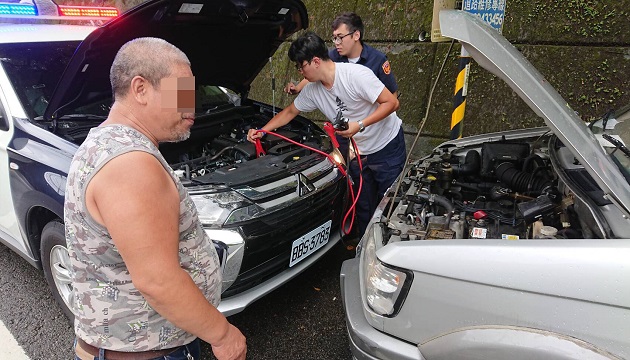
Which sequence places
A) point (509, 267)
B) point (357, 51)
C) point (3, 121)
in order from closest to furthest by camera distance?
point (509, 267) → point (3, 121) → point (357, 51)

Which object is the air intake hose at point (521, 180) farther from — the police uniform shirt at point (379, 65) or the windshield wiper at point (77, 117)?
the windshield wiper at point (77, 117)

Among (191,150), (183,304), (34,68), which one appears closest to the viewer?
(183,304)

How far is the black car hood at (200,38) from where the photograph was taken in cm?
237

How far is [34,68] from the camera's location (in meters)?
2.90

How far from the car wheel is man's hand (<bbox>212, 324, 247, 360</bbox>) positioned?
1.62m

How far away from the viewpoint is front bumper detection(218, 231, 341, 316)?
7.23ft

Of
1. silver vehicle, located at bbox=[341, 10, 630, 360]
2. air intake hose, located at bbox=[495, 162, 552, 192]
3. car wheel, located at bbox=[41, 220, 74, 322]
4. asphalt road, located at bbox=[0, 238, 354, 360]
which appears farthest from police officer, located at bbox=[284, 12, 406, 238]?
car wheel, located at bbox=[41, 220, 74, 322]

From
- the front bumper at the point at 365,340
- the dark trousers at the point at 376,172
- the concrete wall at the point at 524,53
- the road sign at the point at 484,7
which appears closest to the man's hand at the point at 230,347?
the front bumper at the point at 365,340

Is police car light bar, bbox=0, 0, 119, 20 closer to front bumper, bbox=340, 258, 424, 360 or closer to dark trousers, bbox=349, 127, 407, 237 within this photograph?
dark trousers, bbox=349, 127, 407, 237

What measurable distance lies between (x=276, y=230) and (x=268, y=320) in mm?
747

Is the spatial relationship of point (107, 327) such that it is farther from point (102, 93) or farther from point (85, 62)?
point (102, 93)

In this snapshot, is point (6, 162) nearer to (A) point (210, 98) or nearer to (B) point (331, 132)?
(A) point (210, 98)

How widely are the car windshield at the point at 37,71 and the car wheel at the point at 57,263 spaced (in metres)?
0.75

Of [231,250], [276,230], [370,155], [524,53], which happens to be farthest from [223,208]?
[524,53]
